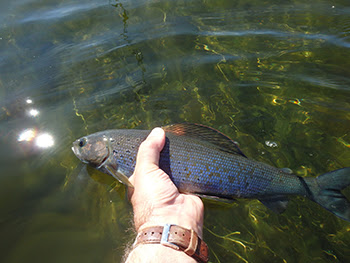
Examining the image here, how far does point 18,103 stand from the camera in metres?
5.14

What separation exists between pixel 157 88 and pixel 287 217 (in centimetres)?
364

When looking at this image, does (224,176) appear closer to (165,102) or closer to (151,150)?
(151,150)

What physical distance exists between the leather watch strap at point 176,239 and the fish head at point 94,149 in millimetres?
1564

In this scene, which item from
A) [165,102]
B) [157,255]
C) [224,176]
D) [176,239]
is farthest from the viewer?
[165,102]

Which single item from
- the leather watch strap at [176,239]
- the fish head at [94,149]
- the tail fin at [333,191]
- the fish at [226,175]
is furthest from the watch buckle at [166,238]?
the tail fin at [333,191]

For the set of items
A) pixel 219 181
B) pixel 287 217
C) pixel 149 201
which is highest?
pixel 149 201

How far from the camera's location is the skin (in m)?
2.25

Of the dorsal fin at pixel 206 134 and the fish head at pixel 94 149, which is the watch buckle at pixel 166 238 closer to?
the dorsal fin at pixel 206 134

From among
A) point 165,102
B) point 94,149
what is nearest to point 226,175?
point 94,149

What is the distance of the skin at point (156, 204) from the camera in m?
2.25

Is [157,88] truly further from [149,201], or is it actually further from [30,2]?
[30,2]

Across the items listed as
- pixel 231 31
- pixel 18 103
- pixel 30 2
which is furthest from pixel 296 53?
pixel 30 2

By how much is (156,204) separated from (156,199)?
2.3 inches

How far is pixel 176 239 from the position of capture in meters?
2.30
